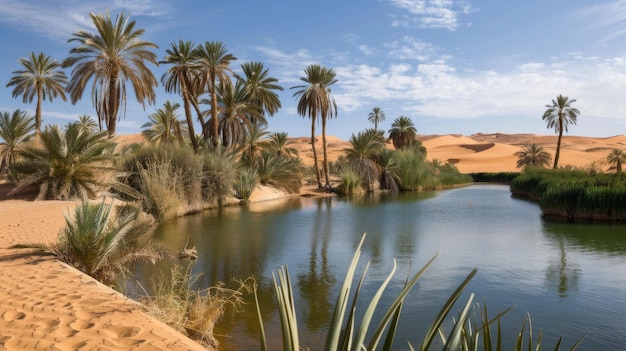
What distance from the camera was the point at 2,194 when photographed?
20.2 metres

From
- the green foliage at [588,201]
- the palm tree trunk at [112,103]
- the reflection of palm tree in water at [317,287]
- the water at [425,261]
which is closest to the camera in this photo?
the water at [425,261]

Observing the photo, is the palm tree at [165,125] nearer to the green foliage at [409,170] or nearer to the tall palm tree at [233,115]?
the tall palm tree at [233,115]

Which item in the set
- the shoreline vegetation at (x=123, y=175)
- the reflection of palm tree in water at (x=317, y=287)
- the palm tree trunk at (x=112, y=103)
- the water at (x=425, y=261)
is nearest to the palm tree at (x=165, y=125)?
the shoreline vegetation at (x=123, y=175)

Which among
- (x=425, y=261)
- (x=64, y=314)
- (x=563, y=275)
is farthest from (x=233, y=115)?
(x=64, y=314)

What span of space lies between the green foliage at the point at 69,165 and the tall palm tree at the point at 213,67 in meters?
10.3

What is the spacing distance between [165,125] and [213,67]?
1363cm

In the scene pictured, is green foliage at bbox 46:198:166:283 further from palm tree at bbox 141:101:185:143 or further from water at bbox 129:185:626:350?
palm tree at bbox 141:101:185:143

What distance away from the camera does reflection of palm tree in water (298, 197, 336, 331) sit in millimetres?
6434

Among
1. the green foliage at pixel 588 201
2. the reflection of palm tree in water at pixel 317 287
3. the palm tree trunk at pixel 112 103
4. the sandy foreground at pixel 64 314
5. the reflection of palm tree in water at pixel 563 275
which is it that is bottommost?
the reflection of palm tree in water at pixel 317 287

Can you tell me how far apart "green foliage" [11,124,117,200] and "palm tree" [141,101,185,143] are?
773 inches

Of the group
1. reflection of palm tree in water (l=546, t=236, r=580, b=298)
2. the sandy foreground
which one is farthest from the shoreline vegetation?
reflection of palm tree in water (l=546, t=236, r=580, b=298)

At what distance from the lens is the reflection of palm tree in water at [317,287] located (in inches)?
253

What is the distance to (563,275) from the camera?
912 centimetres

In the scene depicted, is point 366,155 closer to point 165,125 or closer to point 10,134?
point 165,125
